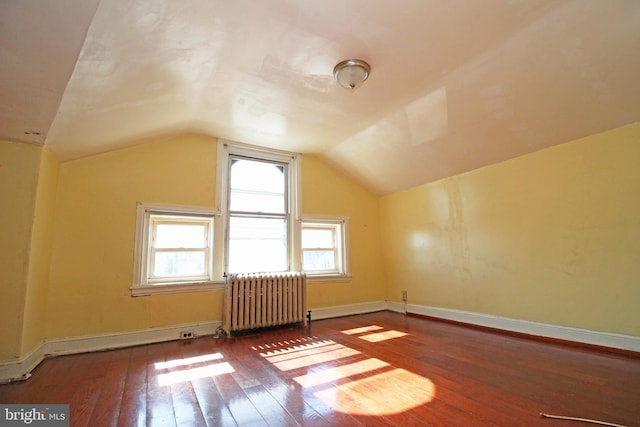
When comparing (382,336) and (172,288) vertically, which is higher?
(172,288)

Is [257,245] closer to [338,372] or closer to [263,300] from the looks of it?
[263,300]

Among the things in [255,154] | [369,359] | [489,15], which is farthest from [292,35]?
[369,359]

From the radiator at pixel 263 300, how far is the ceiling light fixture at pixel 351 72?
270 cm

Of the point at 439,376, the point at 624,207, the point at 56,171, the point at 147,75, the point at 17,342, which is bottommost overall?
the point at 439,376

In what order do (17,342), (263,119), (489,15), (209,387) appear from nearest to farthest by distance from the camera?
(489,15)
(209,387)
(17,342)
(263,119)

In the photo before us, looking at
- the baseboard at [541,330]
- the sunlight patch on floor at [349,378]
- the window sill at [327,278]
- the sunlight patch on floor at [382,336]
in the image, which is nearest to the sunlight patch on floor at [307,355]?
the sunlight patch on floor at [349,378]

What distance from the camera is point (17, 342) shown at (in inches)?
97.8

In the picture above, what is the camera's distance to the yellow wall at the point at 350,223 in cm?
488

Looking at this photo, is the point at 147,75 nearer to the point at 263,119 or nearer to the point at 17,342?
the point at 263,119

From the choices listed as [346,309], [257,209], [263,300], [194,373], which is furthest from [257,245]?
[194,373]

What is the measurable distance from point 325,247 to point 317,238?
212mm

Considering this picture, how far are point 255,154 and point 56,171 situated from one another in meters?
2.35

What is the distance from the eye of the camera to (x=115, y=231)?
11.2ft

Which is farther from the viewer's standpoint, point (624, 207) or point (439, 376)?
point (624, 207)
